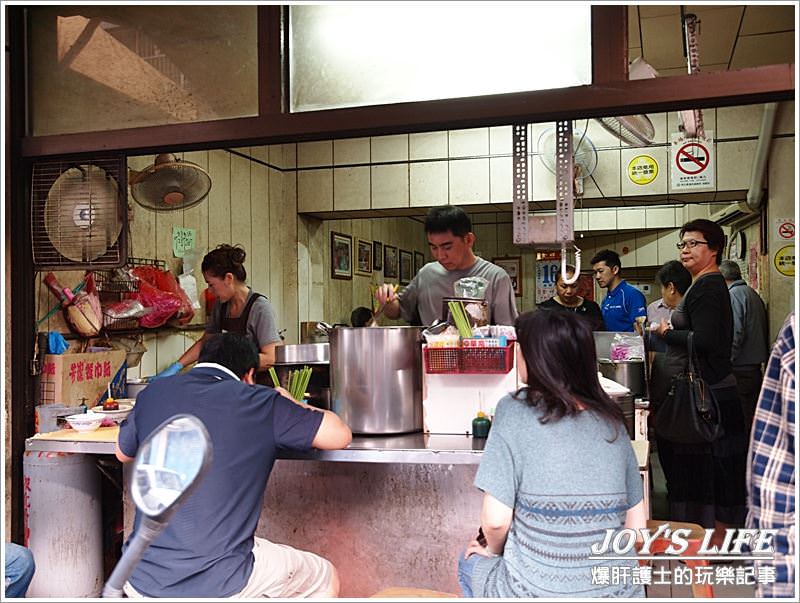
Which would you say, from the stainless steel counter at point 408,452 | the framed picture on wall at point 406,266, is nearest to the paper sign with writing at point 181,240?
the stainless steel counter at point 408,452

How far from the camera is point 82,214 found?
10.8ft

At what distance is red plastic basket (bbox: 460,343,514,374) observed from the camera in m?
2.68

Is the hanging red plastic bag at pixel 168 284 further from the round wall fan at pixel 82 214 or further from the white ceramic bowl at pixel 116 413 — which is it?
the white ceramic bowl at pixel 116 413

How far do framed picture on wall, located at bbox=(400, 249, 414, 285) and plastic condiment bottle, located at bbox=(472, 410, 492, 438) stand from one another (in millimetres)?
6645

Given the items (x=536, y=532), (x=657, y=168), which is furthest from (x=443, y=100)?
(x=657, y=168)

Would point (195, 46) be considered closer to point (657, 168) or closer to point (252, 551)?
point (252, 551)

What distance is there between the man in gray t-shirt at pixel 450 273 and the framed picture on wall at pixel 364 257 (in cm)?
383

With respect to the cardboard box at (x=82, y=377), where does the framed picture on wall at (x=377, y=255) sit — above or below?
above

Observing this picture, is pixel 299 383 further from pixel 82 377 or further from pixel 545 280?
pixel 545 280

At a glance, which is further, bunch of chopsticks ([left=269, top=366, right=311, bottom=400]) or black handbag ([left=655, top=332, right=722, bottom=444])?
black handbag ([left=655, top=332, right=722, bottom=444])

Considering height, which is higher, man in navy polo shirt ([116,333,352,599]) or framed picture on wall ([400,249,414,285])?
framed picture on wall ([400,249,414,285])

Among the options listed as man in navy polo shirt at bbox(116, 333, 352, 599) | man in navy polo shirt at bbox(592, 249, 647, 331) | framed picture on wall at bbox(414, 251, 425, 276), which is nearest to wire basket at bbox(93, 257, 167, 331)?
man in navy polo shirt at bbox(116, 333, 352, 599)

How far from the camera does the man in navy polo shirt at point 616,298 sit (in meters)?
6.34

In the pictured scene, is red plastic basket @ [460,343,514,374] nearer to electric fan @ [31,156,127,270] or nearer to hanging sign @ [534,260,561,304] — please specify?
electric fan @ [31,156,127,270]
